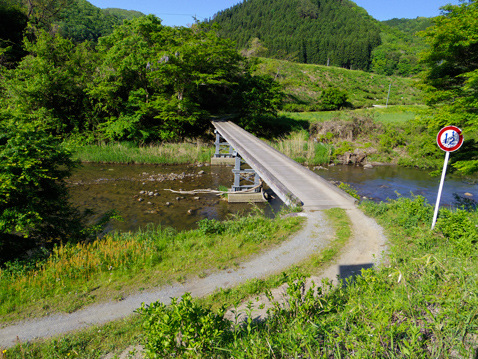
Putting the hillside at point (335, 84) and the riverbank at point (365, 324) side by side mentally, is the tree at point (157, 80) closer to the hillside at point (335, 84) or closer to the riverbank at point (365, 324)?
the hillside at point (335, 84)

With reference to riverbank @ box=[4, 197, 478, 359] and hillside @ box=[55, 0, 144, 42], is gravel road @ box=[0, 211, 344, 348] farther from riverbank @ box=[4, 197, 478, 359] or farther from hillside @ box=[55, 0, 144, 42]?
hillside @ box=[55, 0, 144, 42]

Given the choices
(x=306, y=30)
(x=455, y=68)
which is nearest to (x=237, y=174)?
(x=455, y=68)

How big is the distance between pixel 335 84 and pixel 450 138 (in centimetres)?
5381

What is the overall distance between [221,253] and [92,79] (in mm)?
22948

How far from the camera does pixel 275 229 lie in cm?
777

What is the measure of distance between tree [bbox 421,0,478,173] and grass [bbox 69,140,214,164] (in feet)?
50.8

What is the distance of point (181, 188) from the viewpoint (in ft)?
55.1

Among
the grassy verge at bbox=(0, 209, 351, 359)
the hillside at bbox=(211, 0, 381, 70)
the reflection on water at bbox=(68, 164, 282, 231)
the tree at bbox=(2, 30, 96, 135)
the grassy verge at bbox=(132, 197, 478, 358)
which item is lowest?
the reflection on water at bbox=(68, 164, 282, 231)

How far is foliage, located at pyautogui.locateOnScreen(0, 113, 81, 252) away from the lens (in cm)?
615

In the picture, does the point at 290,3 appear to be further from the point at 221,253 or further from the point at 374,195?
the point at 221,253

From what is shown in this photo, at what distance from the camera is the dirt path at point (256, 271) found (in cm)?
473

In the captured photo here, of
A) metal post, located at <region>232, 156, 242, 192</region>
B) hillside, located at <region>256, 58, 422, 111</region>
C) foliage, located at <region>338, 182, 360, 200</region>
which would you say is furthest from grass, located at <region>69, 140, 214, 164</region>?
hillside, located at <region>256, 58, 422, 111</region>

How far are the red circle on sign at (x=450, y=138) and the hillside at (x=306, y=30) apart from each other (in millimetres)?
70762

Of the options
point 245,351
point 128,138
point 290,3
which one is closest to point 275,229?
point 245,351
